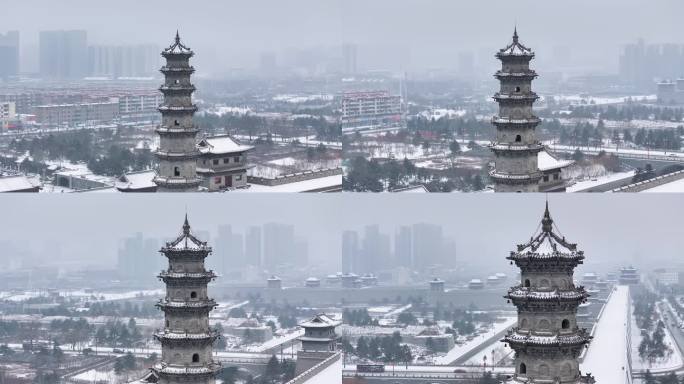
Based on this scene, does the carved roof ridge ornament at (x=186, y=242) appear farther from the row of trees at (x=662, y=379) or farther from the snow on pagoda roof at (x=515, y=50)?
the row of trees at (x=662, y=379)

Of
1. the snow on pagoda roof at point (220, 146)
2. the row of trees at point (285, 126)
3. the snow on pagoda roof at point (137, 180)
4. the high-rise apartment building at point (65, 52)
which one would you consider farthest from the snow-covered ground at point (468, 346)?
the high-rise apartment building at point (65, 52)

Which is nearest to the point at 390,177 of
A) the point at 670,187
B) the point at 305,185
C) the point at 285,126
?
the point at 305,185

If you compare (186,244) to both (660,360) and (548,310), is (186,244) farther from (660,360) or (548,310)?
(660,360)

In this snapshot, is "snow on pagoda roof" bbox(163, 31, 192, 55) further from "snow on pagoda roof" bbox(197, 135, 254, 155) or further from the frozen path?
the frozen path

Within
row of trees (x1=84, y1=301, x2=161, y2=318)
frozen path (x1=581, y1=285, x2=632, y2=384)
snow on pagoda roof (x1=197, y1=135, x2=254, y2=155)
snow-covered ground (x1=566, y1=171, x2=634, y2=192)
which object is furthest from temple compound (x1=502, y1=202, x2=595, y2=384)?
row of trees (x1=84, y1=301, x2=161, y2=318)

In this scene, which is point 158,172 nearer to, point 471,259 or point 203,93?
point 203,93

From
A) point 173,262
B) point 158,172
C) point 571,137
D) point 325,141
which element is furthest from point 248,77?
point 173,262
